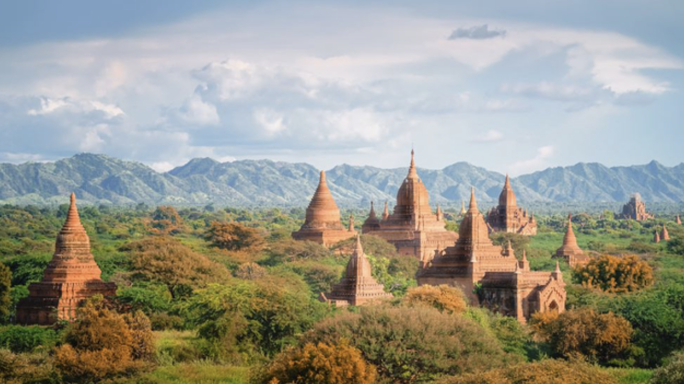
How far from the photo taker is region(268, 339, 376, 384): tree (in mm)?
32062

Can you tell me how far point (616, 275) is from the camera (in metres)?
64.2

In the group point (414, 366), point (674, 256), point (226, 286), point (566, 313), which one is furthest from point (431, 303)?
point (674, 256)

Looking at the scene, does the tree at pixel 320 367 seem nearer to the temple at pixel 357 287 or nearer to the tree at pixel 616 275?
the temple at pixel 357 287

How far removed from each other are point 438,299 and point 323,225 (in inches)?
1477

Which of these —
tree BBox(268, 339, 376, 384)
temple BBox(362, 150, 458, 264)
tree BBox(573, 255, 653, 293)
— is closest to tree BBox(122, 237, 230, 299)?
tree BBox(573, 255, 653, 293)

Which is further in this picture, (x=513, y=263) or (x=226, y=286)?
(x=513, y=263)

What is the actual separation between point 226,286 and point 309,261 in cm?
2664

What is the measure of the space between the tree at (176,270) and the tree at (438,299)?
10985 millimetres

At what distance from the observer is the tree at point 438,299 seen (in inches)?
1876

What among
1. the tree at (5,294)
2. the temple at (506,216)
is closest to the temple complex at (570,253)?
the temple at (506,216)

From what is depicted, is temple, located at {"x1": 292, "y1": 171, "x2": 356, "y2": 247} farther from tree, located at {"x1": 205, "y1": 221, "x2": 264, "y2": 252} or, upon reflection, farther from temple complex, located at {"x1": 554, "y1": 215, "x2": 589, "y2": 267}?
temple complex, located at {"x1": 554, "y1": 215, "x2": 589, "y2": 267}

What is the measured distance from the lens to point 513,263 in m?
60.4

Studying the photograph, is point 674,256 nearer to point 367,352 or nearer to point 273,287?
point 273,287

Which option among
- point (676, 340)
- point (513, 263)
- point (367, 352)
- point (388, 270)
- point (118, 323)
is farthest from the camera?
point (388, 270)
